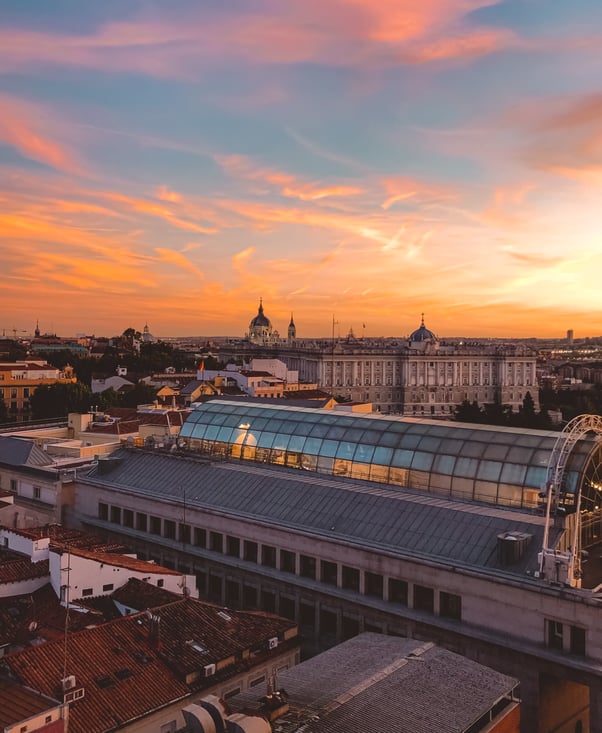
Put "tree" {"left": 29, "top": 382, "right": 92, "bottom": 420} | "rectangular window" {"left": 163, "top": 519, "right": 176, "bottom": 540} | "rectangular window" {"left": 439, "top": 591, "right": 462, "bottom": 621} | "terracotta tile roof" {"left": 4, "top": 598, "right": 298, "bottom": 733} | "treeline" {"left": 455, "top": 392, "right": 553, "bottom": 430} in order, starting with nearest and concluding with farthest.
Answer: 1. "terracotta tile roof" {"left": 4, "top": 598, "right": 298, "bottom": 733}
2. "rectangular window" {"left": 439, "top": 591, "right": 462, "bottom": 621}
3. "rectangular window" {"left": 163, "top": 519, "right": 176, "bottom": 540}
4. "treeline" {"left": 455, "top": 392, "right": 553, "bottom": 430}
5. "tree" {"left": 29, "top": 382, "right": 92, "bottom": 420}

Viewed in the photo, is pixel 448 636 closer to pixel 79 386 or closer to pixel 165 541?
pixel 165 541

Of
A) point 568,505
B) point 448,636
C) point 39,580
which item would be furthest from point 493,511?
point 39,580

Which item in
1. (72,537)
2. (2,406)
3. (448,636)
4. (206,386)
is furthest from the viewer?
(206,386)

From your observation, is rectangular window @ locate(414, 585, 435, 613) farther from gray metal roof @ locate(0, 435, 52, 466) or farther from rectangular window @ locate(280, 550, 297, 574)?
gray metal roof @ locate(0, 435, 52, 466)

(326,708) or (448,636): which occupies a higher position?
(326,708)

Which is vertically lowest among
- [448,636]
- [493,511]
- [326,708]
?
[448,636]

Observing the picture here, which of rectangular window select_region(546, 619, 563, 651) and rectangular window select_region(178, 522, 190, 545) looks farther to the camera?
rectangular window select_region(178, 522, 190, 545)

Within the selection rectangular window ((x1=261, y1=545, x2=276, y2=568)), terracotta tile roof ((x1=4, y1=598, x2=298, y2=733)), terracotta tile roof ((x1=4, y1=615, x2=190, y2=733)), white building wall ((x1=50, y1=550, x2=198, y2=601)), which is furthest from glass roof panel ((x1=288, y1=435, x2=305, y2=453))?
terracotta tile roof ((x1=4, y1=615, x2=190, y2=733))
